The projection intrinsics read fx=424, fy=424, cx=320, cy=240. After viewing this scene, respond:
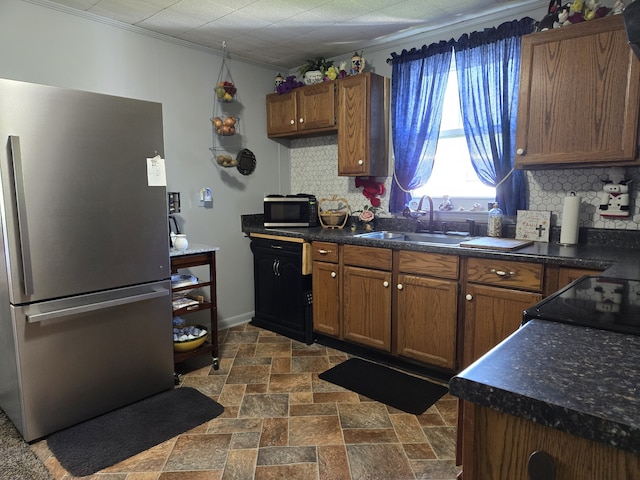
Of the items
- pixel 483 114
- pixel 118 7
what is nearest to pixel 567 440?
pixel 483 114

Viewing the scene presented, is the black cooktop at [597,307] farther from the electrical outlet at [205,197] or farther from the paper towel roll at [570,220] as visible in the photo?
the electrical outlet at [205,197]

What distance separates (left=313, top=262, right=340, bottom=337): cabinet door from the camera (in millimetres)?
3268

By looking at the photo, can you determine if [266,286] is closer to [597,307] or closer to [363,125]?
[363,125]

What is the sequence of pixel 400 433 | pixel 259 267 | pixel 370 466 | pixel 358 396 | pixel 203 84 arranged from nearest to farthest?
pixel 370 466 < pixel 400 433 < pixel 358 396 < pixel 203 84 < pixel 259 267

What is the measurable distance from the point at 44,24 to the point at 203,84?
1169mm

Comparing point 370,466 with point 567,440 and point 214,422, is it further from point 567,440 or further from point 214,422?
point 567,440

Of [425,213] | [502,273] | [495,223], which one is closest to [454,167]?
[425,213]

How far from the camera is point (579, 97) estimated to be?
7.64 feet

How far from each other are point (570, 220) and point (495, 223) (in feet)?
1.49

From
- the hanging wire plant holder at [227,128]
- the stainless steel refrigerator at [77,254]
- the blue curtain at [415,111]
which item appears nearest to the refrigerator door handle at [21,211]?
the stainless steel refrigerator at [77,254]

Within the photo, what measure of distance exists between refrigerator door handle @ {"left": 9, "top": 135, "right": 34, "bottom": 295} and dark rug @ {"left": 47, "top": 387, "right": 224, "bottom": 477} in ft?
2.60

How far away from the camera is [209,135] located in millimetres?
3645

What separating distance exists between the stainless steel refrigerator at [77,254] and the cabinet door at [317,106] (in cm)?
151

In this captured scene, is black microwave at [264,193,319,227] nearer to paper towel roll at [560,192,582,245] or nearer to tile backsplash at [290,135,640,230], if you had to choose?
tile backsplash at [290,135,640,230]
